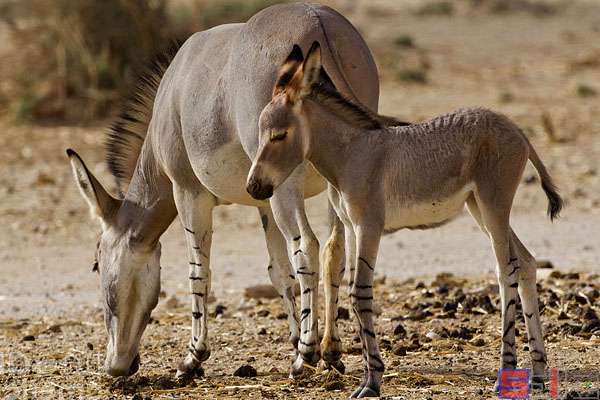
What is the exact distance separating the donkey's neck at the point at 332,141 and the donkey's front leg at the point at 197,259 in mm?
1566

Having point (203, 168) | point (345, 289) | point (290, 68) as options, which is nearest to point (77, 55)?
point (345, 289)

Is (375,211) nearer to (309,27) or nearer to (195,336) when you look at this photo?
(309,27)

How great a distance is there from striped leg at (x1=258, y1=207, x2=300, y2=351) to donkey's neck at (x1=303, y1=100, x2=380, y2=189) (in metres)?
1.75

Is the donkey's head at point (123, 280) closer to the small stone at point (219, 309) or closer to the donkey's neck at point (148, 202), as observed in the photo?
the donkey's neck at point (148, 202)

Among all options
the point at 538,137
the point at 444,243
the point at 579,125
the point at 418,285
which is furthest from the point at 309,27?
the point at 579,125

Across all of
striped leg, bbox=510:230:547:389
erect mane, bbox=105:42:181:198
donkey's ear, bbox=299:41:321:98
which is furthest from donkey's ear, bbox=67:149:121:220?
striped leg, bbox=510:230:547:389

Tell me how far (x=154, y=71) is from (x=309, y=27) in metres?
1.75

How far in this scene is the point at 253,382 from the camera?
21.1ft

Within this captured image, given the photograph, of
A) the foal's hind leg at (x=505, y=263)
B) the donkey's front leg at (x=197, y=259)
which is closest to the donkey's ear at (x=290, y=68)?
the foal's hind leg at (x=505, y=263)

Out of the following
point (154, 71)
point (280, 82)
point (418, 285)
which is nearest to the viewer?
point (280, 82)

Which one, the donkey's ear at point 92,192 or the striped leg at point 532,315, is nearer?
the striped leg at point 532,315

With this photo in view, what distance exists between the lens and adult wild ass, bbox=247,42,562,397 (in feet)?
17.6

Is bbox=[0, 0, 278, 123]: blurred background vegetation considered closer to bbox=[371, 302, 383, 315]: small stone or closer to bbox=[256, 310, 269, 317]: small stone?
bbox=[256, 310, 269, 317]: small stone

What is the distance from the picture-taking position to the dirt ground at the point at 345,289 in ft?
21.5
